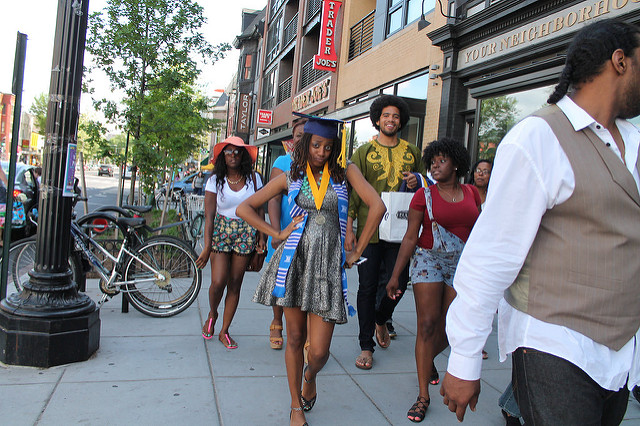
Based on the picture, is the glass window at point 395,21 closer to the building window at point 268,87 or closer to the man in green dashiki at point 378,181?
the man in green dashiki at point 378,181

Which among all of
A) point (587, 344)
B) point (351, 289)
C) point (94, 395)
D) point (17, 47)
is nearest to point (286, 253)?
point (94, 395)

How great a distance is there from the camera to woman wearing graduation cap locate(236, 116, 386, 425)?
304 centimetres

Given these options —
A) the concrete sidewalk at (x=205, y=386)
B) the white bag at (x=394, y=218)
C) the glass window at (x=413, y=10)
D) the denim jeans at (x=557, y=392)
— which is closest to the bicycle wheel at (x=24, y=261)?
the concrete sidewalk at (x=205, y=386)

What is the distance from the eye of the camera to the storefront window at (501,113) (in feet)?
25.4

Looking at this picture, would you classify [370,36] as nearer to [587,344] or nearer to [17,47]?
[17,47]

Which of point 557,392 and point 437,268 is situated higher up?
point 437,268

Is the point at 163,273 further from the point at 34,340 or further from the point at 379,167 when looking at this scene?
the point at 379,167

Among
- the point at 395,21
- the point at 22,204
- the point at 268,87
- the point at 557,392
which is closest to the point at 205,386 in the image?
the point at 557,392

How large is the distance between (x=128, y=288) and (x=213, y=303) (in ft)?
3.73

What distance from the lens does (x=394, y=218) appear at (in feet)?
14.0

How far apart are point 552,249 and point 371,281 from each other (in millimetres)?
2870

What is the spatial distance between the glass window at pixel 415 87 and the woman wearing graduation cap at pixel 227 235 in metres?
6.87

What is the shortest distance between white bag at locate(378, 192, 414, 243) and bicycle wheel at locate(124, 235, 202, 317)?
2020 millimetres

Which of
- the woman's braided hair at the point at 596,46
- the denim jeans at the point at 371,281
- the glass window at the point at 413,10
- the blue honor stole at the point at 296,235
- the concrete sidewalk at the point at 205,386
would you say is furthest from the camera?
the glass window at the point at 413,10
